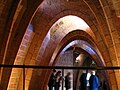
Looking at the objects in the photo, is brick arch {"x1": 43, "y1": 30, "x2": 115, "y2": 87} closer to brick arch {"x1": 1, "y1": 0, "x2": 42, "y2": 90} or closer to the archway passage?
the archway passage

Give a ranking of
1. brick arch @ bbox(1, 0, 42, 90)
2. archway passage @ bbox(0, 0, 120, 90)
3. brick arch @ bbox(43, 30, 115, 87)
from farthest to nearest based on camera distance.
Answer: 1. brick arch @ bbox(43, 30, 115, 87)
2. brick arch @ bbox(1, 0, 42, 90)
3. archway passage @ bbox(0, 0, 120, 90)

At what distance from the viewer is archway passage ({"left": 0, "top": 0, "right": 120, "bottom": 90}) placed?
4661 millimetres

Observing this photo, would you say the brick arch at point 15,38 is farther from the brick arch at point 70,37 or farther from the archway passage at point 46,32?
the brick arch at point 70,37

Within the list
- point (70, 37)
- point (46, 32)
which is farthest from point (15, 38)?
point (70, 37)

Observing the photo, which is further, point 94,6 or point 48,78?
point 48,78

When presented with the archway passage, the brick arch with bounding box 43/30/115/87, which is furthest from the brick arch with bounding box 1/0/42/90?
the brick arch with bounding box 43/30/115/87

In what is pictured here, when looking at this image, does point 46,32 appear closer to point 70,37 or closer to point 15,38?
point 15,38

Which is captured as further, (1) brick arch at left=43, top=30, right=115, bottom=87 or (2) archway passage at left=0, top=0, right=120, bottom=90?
(1) brick arch at left=43, top=30, right=115, bottom=87

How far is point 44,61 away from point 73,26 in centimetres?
146

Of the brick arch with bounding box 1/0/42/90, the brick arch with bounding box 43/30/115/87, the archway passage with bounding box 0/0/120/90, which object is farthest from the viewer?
the brick arch with bounding box 43/30/115/87

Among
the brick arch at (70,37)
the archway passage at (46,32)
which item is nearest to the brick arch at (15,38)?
the archway passage at (46,32)

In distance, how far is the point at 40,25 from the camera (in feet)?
23.2

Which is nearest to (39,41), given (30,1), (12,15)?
(30,1)

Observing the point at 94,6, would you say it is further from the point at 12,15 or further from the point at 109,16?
the point at 12,15
